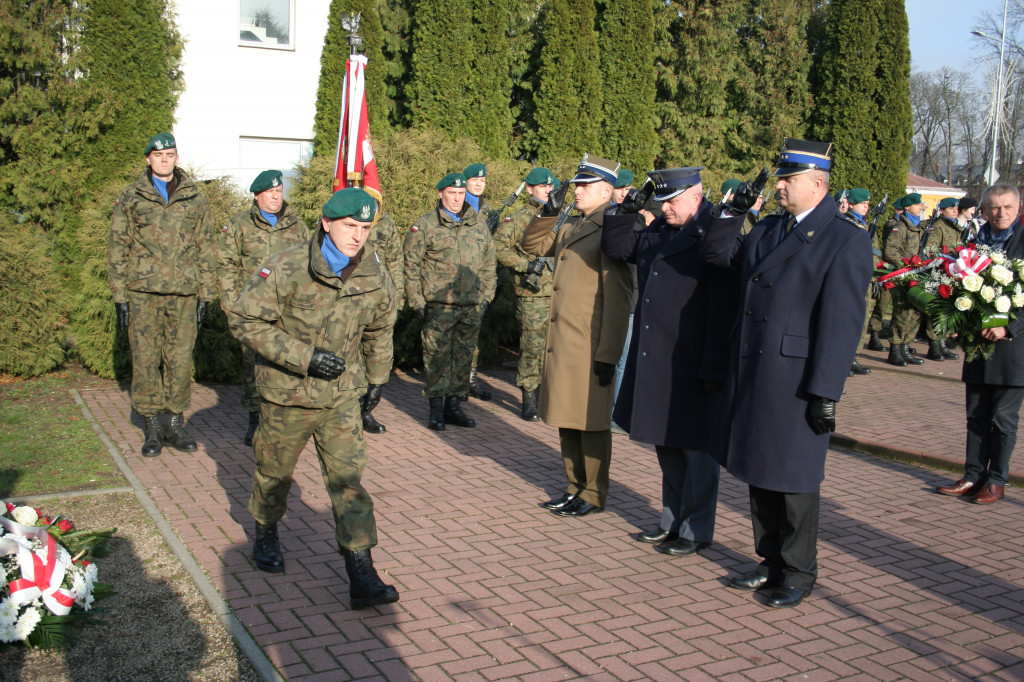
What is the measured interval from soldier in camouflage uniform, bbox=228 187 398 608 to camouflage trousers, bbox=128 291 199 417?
9.90 feet

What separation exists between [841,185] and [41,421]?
1677cm

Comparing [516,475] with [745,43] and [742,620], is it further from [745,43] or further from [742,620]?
[745,43]

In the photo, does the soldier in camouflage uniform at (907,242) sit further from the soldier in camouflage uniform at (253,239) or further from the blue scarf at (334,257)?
Answer: the blue scarf at (334,257)

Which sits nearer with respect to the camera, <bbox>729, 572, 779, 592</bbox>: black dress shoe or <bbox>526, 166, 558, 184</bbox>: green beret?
<bbox>729, 572, 779, 592</bbox>: black dress shoe

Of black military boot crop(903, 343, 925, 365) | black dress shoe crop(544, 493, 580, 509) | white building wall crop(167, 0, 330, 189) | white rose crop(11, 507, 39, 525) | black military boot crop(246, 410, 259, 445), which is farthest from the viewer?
white building wall crop(167, 0, 330, 189)

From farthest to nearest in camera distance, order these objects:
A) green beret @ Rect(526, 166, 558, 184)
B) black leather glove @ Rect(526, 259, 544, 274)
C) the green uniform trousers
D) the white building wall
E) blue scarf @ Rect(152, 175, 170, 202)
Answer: the white building wall, black leather glove @ Rect(526, 259, 544, 274), green beret @ Rect(526, 166, 558, 184), blue scarf @ Rect(152, 175, 170, 202), the green uniform trousers

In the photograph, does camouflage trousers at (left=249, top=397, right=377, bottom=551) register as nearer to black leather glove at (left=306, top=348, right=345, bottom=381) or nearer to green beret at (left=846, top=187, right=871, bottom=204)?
black leather glove at (left=306, top=348, right=345, bottom=381)

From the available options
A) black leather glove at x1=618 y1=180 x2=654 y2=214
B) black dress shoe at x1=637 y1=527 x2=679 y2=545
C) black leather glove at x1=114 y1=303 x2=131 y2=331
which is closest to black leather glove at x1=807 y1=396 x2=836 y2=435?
black dress shoe at x1=637 y1=527 x2=679 y2=545

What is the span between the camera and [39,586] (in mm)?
4113

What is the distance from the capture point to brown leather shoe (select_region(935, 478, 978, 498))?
6.92 metres

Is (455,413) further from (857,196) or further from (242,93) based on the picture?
(242,93)

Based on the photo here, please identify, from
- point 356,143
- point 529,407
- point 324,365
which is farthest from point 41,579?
point 356,143

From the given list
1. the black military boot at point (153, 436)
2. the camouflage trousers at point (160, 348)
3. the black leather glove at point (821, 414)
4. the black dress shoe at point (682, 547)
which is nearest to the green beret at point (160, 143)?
the camouflage trousers at point (160, 348)

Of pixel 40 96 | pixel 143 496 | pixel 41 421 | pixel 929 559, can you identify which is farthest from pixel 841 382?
pixel 40 96
